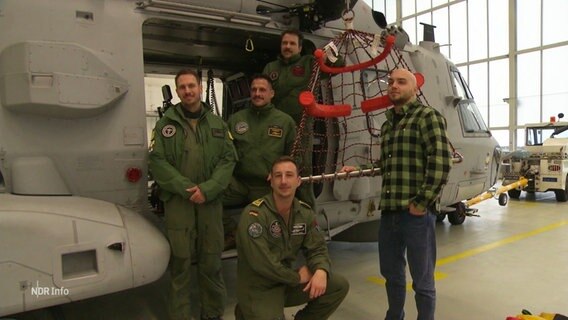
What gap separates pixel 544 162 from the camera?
994 cm

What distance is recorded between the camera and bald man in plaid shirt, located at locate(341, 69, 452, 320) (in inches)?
100

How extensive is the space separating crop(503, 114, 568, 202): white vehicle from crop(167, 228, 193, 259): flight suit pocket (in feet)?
28.7

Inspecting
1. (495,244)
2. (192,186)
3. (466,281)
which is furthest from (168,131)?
(495,244)

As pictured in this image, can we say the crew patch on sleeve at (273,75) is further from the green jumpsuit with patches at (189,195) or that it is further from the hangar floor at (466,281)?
the hangar floor at (466,281)

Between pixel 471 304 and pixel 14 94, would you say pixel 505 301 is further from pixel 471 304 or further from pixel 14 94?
pixel 14 94

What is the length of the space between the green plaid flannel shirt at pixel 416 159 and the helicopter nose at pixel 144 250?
1452 mm

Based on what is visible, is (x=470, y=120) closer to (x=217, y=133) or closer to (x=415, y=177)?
(x=415, y=177)

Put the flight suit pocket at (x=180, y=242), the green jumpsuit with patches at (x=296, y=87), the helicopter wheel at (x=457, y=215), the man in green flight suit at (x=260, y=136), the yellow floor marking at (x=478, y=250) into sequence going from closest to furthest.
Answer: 1. the flight suit pocket at (x=180, y=242)
2. the man in green flight suit at (x=260, y=136)
3. the green jumpsuit with patches at (x=296, y=87)
4. the yellow floor marking at (x=478, y=250)
5. the helicopter wheel at (x=457, y=215)

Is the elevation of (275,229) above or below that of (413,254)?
above

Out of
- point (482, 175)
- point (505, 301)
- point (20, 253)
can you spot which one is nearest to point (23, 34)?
point (20, 253)

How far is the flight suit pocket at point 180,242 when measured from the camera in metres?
2.89

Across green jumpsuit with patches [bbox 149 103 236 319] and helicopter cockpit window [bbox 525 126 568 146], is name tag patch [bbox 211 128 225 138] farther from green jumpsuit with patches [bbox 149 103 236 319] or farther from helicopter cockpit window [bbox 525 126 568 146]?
helicopter cockpit window [bbox 525 126 568 146]

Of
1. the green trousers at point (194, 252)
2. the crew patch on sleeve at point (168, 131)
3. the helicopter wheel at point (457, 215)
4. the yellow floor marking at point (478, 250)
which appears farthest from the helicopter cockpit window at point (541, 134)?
the crew patch on sleeve at point (168, 131)

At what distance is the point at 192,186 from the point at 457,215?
18.6ft
